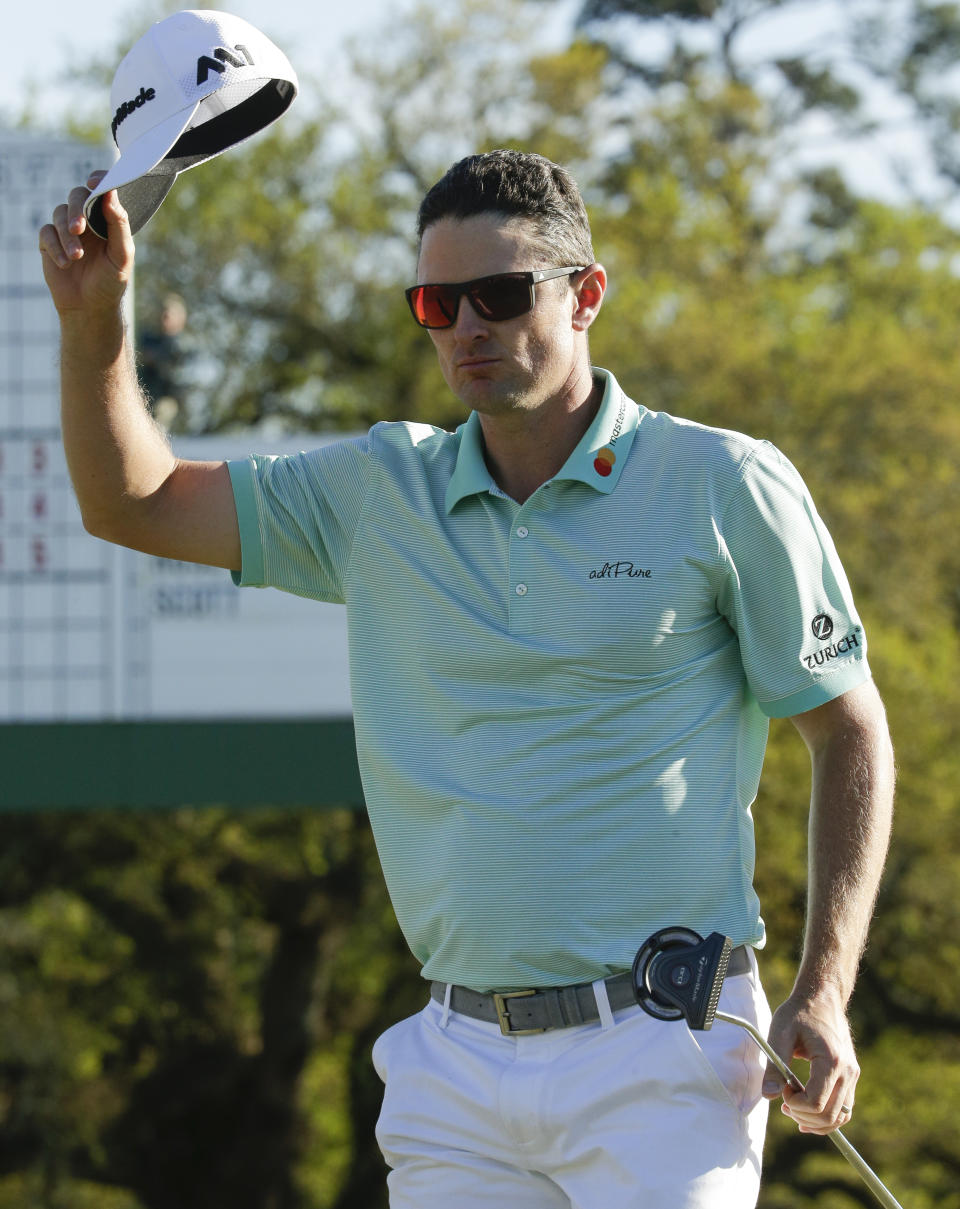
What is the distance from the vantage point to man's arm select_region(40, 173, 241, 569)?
2.31 meters

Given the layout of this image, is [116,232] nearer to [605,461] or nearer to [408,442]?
[408,442]

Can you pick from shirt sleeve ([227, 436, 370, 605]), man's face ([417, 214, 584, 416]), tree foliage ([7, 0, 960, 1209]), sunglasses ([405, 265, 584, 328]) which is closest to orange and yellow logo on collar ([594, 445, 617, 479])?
man's face ([417, 214, 584, 416])

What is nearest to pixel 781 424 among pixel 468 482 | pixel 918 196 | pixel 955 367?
pixel 955 367

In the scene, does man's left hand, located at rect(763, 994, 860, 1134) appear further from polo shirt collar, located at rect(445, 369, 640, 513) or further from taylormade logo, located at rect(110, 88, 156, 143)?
taylormade logo, located at rect(110, 88, 156, 143)

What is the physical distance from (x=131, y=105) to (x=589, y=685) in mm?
1015

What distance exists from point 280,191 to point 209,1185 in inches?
393

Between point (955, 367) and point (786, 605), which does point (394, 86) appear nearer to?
point (955, 367)

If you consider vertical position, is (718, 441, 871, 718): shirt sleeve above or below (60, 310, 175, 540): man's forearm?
below

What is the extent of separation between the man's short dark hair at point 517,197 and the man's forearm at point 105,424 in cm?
49

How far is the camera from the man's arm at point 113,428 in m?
2.31

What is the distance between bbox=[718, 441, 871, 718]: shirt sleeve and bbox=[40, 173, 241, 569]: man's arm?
731mm

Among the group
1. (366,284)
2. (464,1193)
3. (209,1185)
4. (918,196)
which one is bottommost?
(209,1185)

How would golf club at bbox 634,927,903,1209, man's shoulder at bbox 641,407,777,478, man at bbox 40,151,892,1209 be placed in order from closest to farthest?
1. golf club at bbox 634,927,903,1209
2. man at bbox 40,151,892,1209
3. man's shoulder at bbox 641,407,777,478

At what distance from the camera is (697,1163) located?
221cm
